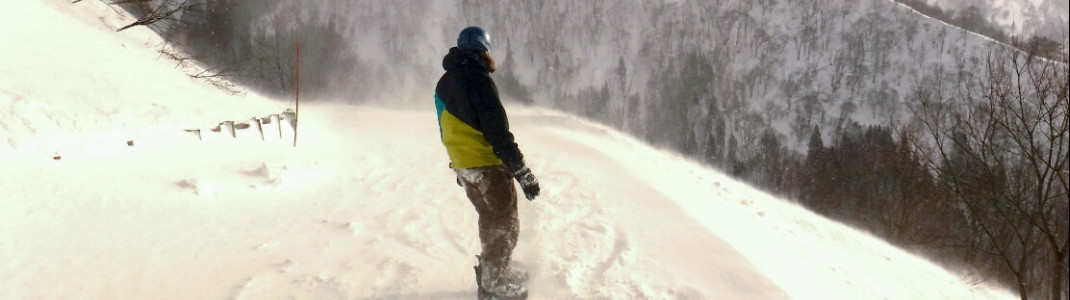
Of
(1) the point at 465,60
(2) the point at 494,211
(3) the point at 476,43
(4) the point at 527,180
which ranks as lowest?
(2) the point at 494,211

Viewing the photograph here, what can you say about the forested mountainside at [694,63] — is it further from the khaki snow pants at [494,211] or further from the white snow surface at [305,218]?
the khaki snow pants at [494,211]

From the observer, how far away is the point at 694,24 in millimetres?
81000

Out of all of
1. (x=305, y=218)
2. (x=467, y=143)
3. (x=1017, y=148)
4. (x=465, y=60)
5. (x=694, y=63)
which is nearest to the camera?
(x=465, y=60)

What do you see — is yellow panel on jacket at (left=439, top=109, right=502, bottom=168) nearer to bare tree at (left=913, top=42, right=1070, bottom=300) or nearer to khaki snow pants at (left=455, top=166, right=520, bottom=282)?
khaki snow pants at (left=455, top=166, right=520, bottom=282)

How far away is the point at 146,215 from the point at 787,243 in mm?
7301

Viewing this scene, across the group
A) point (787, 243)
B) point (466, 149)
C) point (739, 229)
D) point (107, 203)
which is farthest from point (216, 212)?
point (787, 243)

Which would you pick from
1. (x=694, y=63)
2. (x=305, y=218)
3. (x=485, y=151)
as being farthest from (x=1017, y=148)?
(x=694, y=63)

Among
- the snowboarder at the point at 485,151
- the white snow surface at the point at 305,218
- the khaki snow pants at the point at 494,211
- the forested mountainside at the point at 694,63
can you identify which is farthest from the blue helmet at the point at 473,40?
the forested mountainside at the point at 694,63

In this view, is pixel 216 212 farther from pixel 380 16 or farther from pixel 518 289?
pixel 380 16

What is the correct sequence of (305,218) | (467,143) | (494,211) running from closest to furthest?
(467,143), (494,211), (305,218)

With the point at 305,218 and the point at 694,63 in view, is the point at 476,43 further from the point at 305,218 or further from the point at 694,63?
the point at 694,63

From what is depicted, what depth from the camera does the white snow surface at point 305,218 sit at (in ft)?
12.8

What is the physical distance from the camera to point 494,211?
3410 millimetres

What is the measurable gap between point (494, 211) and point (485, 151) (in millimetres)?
431
